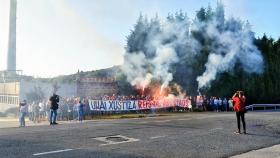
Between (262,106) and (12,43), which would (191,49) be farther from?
(12,43)

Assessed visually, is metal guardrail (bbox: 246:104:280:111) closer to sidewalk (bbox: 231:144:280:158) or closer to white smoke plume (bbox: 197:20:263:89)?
white smoke plume (bbox: 197:20:263:89)

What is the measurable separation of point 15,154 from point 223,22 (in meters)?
35.7

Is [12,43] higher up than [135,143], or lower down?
higher up

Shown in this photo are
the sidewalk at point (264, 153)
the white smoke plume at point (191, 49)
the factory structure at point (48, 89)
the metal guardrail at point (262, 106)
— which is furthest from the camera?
the metal guardrail at point (262, 106)

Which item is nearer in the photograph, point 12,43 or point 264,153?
point 264,153

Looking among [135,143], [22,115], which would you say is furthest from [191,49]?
[135,143]

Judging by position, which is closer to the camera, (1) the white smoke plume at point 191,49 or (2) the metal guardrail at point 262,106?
(1) the white smoke plume at point 191,49

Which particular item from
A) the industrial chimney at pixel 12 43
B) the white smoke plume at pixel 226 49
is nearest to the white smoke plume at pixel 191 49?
the white smoke plume at pixel 226 49

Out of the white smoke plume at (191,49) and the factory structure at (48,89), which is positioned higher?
the white smoke plume at (191,49)

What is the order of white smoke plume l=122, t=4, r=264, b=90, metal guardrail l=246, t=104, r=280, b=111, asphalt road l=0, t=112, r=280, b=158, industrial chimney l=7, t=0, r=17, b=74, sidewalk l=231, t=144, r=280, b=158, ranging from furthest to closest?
industrial chimney l=7, t=0, r=17, b=74 < metal guardrail l=246, t=104, r=280, b=111 < white smoke plume l=122, t=4, r=264, b=90 < sidewalk l=231, t=144, r=280, b=158 < asphalt road l=0, t=112, r=280, b=158

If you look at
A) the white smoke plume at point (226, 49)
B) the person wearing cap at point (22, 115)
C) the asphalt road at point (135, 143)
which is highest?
the white smoke plume at point (226, 49)

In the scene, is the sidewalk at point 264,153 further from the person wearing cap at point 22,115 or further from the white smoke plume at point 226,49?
the white smoke plume at point 226,49

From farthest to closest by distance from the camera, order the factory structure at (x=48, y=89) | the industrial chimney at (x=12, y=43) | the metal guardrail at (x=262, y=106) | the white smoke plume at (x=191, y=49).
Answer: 1. the industrial chimney at (x=12, y=43)
2. the metal guardrail at (x=262, y=106)
3. the white smoke plume at (x=191, y=49)
4. the factory structure at (x=48, y=89)

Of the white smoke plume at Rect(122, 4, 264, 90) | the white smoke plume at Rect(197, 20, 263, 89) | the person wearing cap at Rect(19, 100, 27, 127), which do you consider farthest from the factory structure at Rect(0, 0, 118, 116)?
the person wearing cap at Rect(19, 100, 27, 127)
